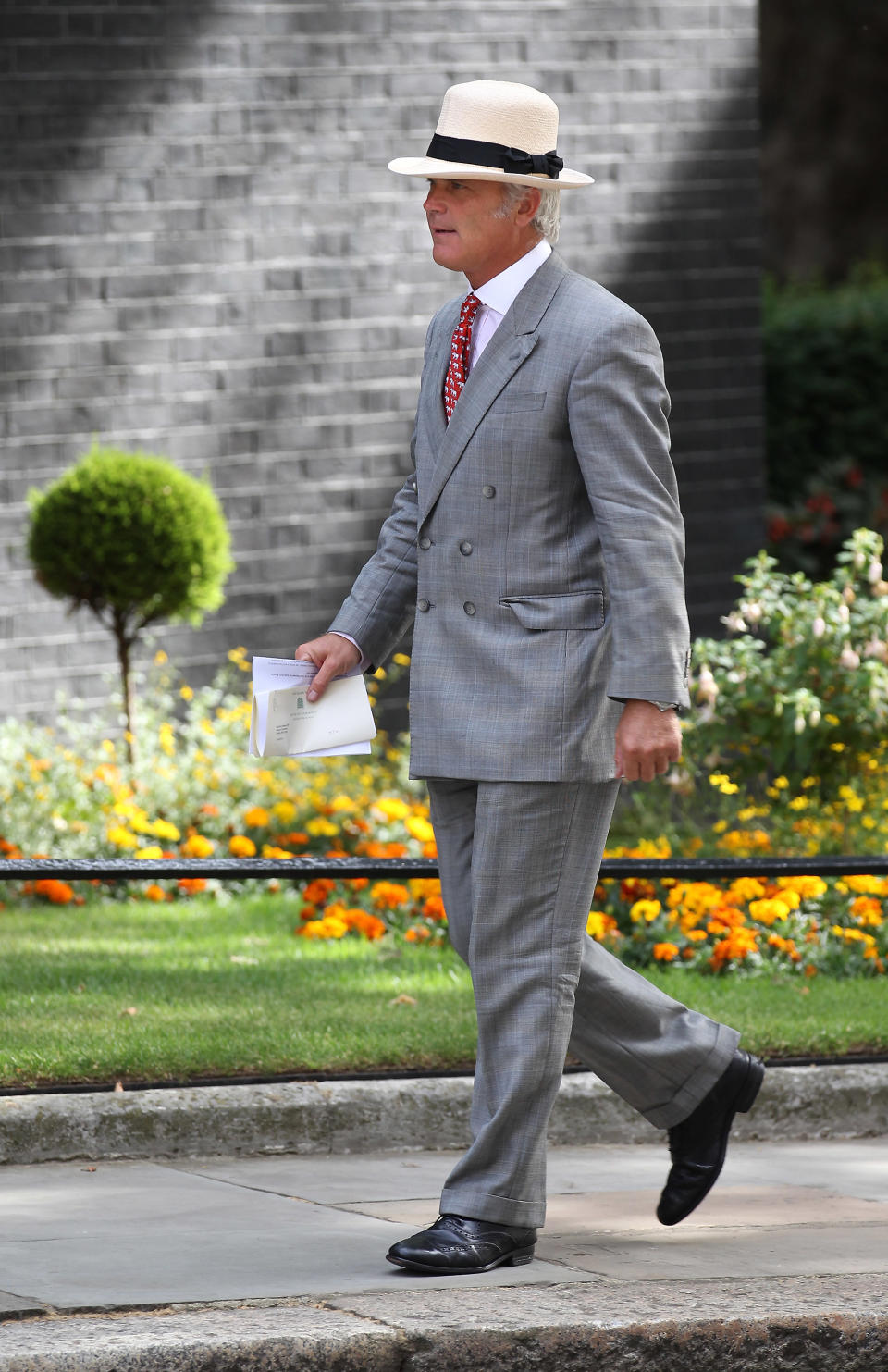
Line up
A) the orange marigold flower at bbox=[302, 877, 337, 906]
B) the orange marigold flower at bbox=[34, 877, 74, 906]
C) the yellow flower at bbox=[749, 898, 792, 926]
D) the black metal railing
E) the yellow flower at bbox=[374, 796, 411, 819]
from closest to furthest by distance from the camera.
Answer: the black metal railing → the yellow flower at bbox=[749, 898, 792, 926] → the orange marigold flower at bbox=[302, 877, 337, 906] → the orange marigold flower at bbox=[34, 877, 74, 906] → the yellow flower at bbox=[374, 796, 411, 819]

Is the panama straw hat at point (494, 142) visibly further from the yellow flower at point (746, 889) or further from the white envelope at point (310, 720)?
the yellow flower at point (746, 889)

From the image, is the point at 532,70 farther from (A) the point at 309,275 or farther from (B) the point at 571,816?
(B) the point at 571,816

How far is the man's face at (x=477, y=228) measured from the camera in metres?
3.85

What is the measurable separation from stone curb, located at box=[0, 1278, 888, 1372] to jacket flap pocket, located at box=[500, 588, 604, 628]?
117 centimetres

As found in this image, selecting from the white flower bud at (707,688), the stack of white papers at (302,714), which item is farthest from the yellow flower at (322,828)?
the stack of white papers at (302,714)

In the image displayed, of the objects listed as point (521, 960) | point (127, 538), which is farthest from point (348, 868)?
point (127, 538)

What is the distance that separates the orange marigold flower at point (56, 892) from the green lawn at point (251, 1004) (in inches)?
4.8

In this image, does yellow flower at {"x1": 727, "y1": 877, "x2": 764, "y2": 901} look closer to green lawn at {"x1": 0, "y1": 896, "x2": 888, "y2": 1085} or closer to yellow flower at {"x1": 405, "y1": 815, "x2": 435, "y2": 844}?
green lawn at {"x1": 0, "y1": 896, "x2": 888, "y2": 1085}

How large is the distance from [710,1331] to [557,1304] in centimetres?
26

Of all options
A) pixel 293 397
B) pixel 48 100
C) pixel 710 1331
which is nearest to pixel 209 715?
pixel 293 397

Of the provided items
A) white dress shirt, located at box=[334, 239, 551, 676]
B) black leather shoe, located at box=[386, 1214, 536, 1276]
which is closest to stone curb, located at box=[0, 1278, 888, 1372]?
black leather shoe, located at box=[386, 1214, 536, 1276]

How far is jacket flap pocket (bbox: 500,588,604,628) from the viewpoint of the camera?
378 centimetres

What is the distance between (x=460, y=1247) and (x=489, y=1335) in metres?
0.31

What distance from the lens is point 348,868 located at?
17.7ft
